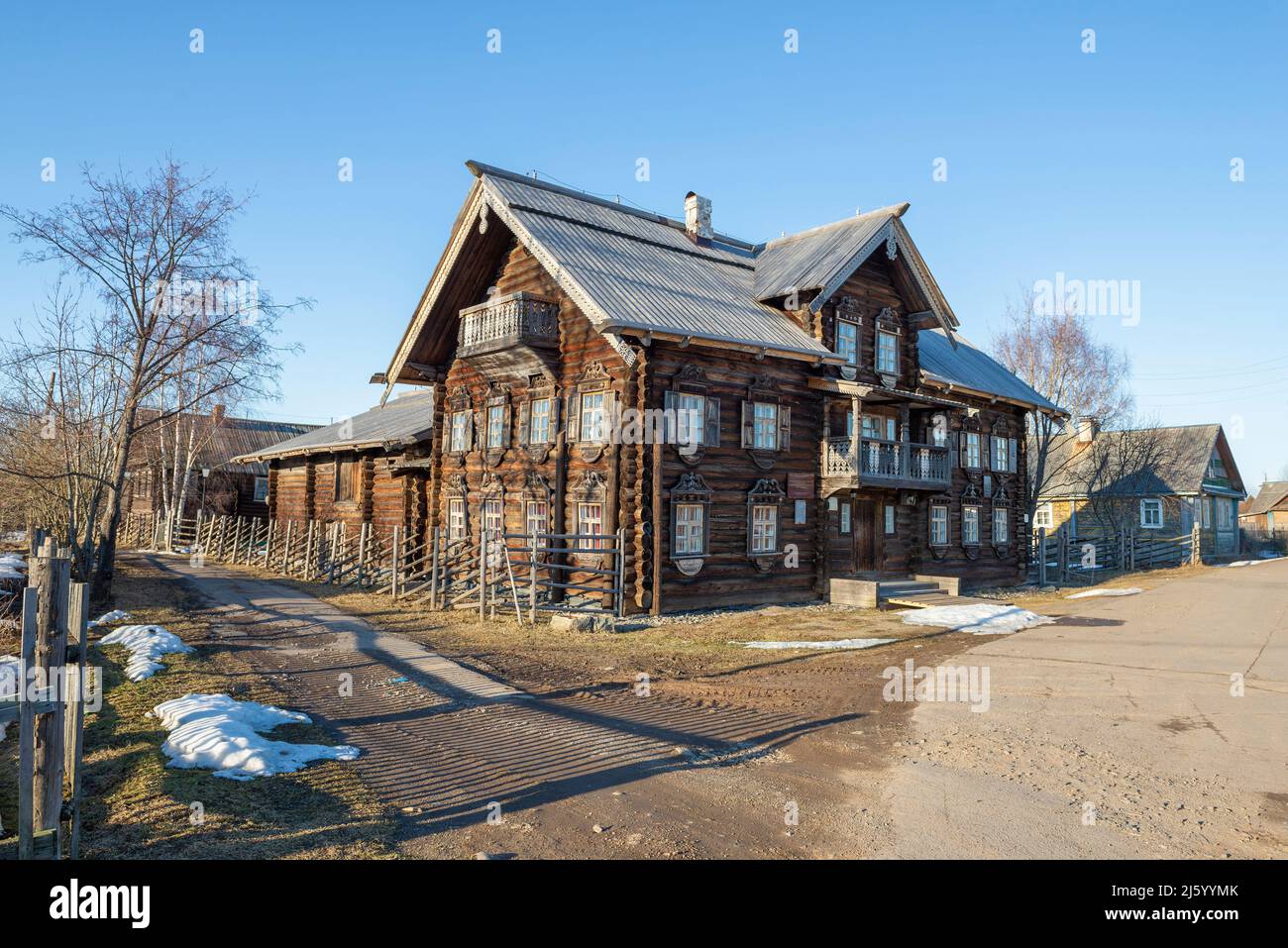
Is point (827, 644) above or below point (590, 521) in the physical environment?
below

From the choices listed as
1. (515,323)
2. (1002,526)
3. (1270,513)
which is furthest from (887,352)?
(1270,513)

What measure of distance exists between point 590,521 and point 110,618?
1045 centimetres

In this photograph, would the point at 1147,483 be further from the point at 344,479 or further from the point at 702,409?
the point at 344,479

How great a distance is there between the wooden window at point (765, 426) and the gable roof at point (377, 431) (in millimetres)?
11938

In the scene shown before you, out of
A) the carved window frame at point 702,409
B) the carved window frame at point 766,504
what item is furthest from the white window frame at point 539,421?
the carved window frame at point 766,504

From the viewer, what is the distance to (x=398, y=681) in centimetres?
1142

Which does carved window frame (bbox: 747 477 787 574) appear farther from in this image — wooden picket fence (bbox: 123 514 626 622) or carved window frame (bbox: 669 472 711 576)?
wooden picket fence (bbox: 123 514 626 622)

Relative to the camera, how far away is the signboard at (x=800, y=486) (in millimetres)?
22188

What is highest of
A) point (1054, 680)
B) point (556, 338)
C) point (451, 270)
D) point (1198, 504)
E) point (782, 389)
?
point (451, 270)

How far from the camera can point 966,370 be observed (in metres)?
30.5

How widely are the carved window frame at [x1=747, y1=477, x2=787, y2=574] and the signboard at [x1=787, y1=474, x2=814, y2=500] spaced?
297mm

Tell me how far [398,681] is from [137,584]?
16.5 meters
